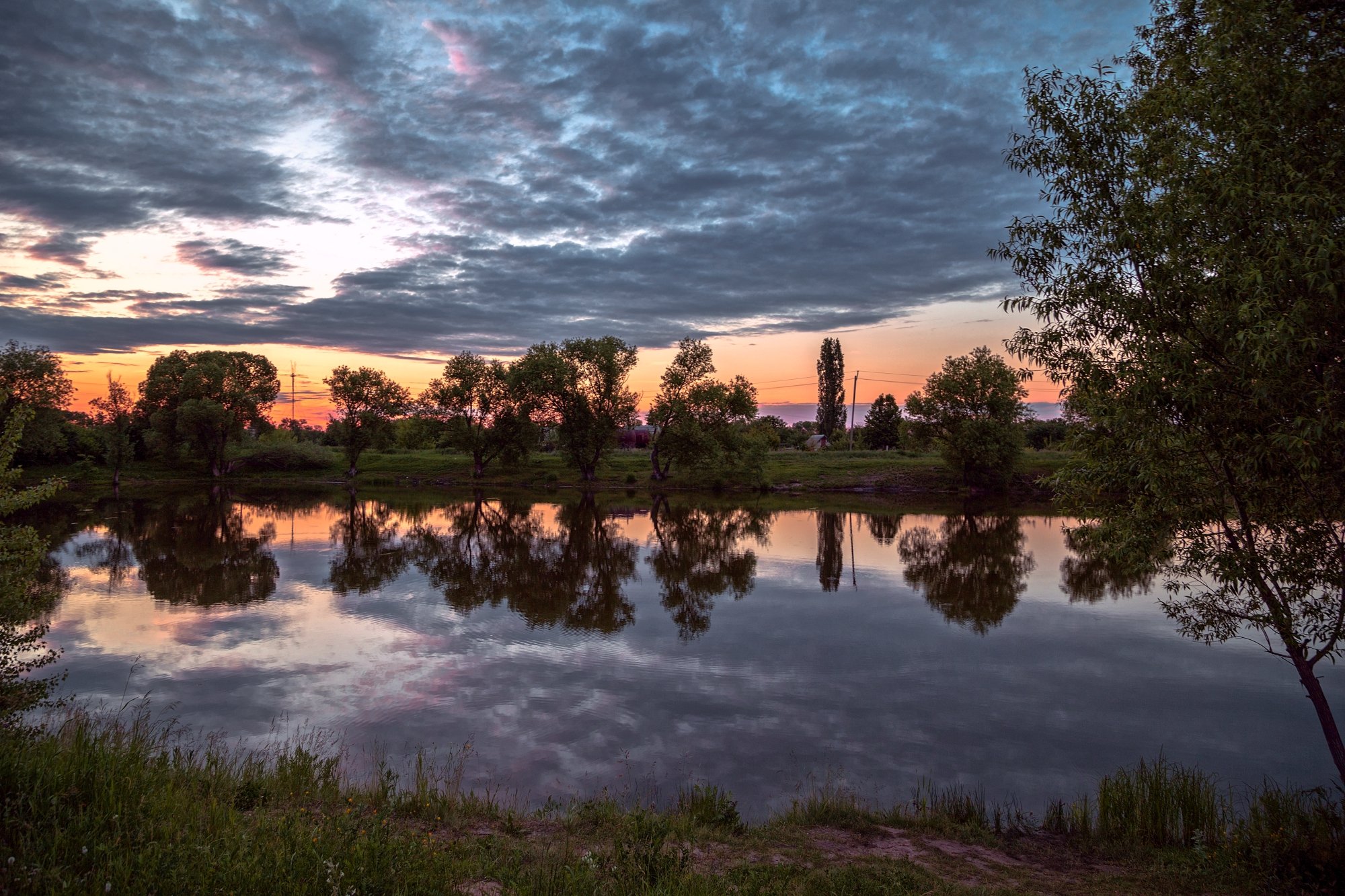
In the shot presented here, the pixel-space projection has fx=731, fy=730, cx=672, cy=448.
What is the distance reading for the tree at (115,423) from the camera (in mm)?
67625

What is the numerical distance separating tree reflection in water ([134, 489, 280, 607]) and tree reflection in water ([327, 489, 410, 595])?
7.60 feet

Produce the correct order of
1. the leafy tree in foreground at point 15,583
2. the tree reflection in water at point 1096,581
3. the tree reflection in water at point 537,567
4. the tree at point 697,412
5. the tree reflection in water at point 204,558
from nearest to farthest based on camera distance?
the leafy tree in foreground at point 15,583, the tree reflection in water at point 537,567, the tree reflection in water at point 204,558, the tree reflection in water at point 1096,581, the tree at point 697,412

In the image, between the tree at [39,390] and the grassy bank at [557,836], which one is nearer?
the grassy bank at [557,836]

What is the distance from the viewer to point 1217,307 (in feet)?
28.7

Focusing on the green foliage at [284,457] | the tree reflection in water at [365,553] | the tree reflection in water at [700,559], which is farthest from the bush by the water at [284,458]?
the tree reflection in water at [700,559]

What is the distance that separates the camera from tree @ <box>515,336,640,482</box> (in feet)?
259

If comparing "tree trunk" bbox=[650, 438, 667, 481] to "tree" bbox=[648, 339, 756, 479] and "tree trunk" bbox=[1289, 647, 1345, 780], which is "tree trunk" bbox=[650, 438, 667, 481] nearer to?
"tree" bbox=[648, 339, 756, 479]

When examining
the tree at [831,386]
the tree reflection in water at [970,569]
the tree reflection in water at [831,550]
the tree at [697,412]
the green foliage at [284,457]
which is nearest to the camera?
the tree reflection in water at [970,569]

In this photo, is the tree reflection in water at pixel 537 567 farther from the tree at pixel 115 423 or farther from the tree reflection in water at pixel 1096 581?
the tree at pixel 115 423

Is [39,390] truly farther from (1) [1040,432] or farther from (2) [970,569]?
(1) [1040,432]

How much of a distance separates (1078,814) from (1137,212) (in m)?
8.16

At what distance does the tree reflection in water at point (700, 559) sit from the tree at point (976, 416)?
25899 mm

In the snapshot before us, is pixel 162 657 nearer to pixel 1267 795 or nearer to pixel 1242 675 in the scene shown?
pixel 1267 795

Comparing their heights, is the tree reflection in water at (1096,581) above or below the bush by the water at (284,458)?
below
